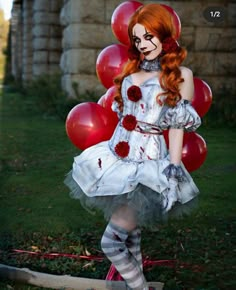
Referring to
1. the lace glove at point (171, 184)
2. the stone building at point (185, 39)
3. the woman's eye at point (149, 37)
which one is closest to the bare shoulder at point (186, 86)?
the woman's eye at point (149, 37)

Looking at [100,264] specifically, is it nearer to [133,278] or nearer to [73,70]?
[133,278]

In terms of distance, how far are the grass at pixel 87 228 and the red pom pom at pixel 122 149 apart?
87 cm

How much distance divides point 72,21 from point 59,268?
6558 millimetres

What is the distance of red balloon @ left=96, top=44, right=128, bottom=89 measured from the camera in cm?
319

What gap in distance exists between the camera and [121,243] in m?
2.60

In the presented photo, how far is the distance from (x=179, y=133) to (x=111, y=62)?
31.7 inches

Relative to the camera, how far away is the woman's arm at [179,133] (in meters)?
2.54

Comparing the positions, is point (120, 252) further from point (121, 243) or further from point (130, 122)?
point (130, 122)

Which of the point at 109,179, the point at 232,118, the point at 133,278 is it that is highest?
the point at 109,179

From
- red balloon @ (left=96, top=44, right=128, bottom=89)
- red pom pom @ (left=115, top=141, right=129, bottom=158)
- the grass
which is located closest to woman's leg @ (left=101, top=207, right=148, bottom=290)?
red pom pom @ (left=115, top=141, right=129, bottom=158)

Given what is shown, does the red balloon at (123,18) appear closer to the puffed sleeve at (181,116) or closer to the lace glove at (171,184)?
the puffed sleeve at (181,116)

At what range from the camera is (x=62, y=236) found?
152 inches

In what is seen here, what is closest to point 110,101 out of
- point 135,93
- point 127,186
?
point 135,93

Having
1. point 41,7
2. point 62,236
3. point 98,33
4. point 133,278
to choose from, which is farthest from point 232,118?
point 41,7
